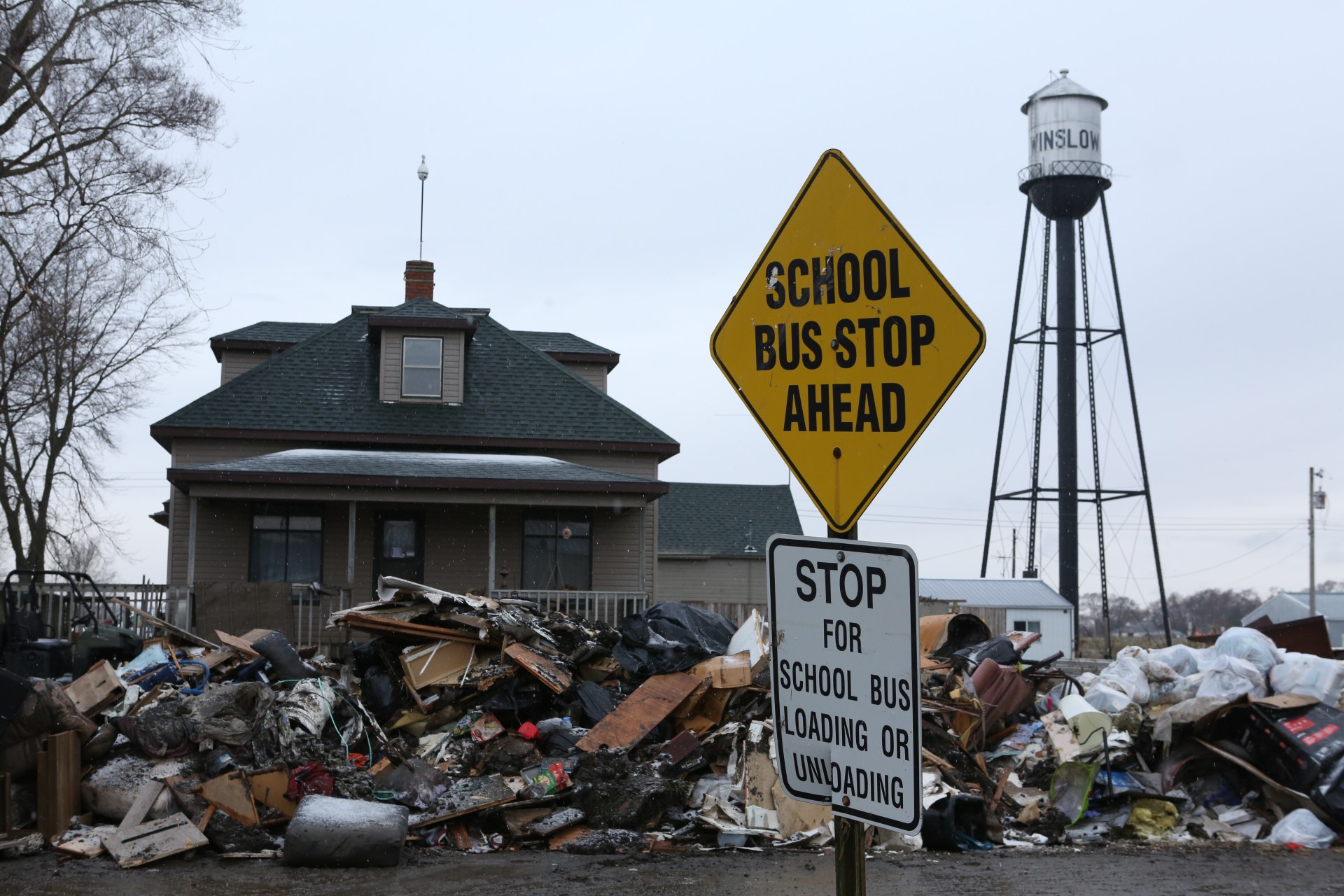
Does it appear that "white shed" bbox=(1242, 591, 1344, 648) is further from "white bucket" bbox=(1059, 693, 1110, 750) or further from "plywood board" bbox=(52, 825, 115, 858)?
"plywood board" bbox=(52, 825, 115, 858)

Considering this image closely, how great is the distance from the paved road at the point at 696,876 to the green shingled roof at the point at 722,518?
27.1 meters

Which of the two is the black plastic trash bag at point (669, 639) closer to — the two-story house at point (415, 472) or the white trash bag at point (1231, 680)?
the white trash bag at point (1231, 680)

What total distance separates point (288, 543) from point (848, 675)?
66.2 ft

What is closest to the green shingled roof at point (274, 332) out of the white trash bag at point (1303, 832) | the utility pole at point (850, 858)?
the white trash bag at point (1303, 832)

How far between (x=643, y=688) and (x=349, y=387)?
43.2ft

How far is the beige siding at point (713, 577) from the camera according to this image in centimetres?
3784

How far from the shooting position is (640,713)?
39.9ft

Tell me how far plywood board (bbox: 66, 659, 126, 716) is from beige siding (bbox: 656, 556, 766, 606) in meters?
26.6

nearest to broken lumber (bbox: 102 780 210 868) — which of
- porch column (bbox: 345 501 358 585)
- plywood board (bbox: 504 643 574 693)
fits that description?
plywood board (bbox: 504 643 574 693)

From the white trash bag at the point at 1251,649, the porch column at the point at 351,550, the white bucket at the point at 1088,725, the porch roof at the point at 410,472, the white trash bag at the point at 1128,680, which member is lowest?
the white bucket at the point at 1088,725

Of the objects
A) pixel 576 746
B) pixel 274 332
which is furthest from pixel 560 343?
pixel 576 746

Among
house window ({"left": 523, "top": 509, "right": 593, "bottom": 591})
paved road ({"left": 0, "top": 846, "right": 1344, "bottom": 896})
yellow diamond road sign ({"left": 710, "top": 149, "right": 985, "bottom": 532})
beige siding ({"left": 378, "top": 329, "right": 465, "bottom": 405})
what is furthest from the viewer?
beige siding ({"left": 378, "top": 329, "right": 465, "bottom": 405})

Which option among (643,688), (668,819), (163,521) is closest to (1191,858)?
(668,819)

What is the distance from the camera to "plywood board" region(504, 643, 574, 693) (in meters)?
12.8
